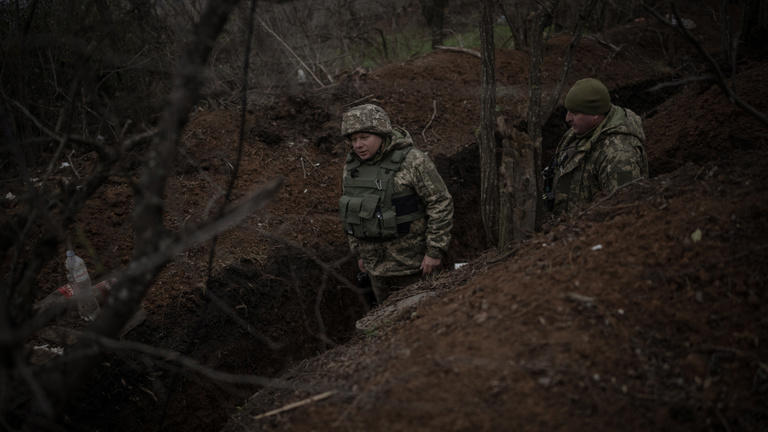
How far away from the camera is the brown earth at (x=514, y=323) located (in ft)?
6.10

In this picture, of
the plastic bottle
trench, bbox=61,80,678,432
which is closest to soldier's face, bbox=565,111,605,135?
trench, bbox=61,80,678,432

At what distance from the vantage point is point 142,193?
5.66 feet

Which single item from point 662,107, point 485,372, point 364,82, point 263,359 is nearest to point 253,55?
point 364,82

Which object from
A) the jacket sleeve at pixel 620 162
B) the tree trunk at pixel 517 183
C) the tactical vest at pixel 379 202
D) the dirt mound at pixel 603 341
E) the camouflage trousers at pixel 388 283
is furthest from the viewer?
the camouflage trousers at pixel 388 283

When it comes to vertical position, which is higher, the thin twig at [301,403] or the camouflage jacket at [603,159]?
the camouflage jacket at [603,159]

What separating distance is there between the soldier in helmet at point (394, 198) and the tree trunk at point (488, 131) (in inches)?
22.9

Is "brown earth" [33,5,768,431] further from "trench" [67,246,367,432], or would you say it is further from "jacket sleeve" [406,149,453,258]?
"jacket sleeve" [406,149,453,258]

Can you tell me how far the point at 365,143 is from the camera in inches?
153

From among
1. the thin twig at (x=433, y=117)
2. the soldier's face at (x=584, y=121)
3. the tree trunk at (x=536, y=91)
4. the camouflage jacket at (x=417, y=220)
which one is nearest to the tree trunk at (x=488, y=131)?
the tree trunk at (x=536, y=91)

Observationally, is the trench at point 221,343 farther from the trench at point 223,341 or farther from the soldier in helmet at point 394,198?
the soldier in helmet at point 394,198

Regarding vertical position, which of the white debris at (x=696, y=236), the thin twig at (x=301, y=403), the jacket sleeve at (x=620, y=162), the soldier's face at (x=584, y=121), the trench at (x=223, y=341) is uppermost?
the soldier's face at (x=584, y=121)

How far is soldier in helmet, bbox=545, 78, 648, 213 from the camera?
11.4ft

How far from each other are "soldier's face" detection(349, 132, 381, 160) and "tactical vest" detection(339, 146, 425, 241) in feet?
0.48

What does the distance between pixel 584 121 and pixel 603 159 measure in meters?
0.35
